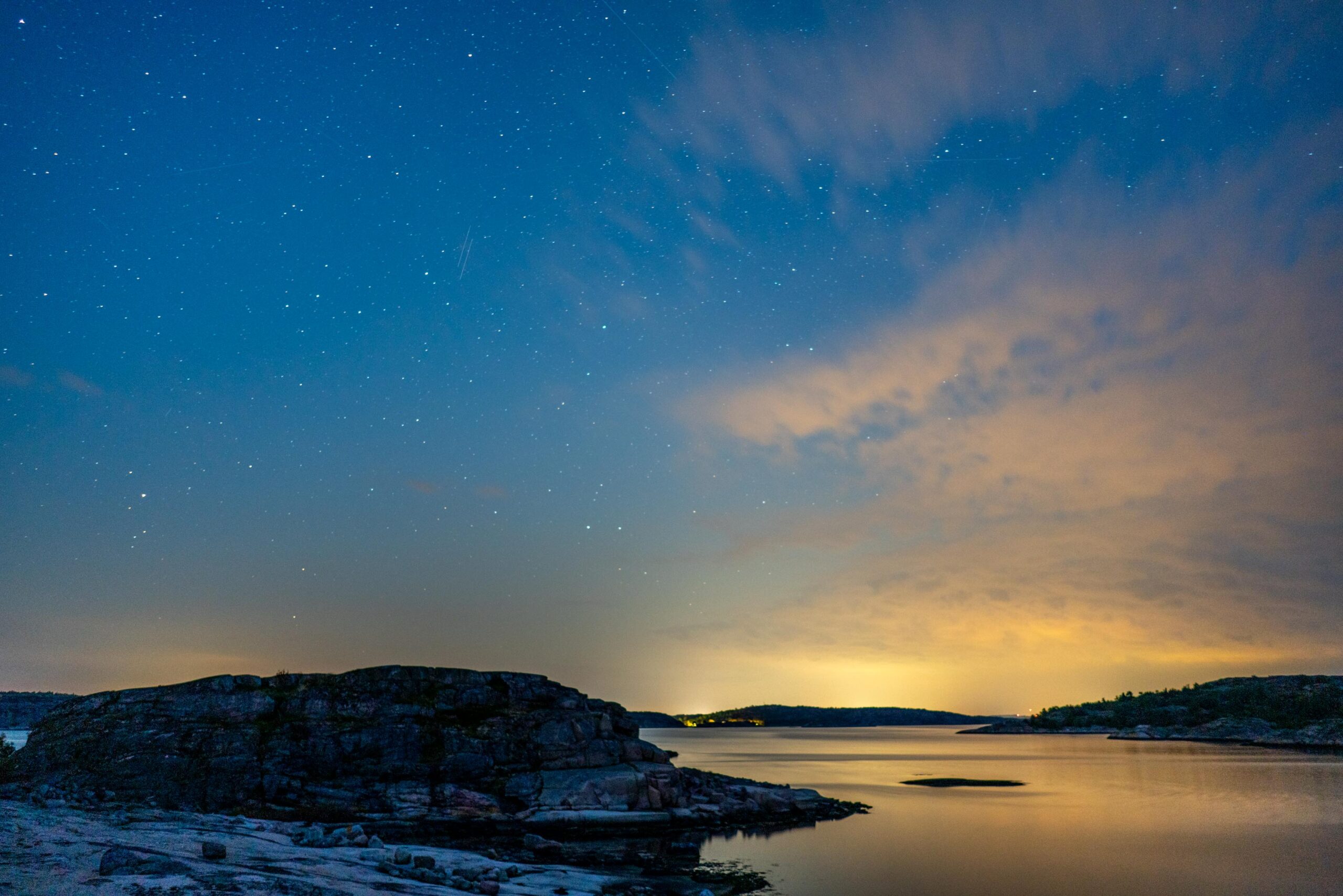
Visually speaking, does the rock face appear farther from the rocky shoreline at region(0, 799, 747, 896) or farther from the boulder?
the boulder

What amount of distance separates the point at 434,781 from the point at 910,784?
67.3 metres

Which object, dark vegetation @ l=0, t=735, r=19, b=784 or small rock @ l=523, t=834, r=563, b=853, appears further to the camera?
dark vegetation @ l=0, t=735, r=19, b=784

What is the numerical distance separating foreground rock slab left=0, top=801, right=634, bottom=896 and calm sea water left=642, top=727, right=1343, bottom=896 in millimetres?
15885

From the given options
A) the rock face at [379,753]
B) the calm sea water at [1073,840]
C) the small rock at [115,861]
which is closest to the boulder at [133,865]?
the small rock at [115,861]

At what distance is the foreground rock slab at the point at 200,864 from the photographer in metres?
15.6

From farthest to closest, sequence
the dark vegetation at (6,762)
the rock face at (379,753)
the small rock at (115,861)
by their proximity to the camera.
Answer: the rock face at (379,753)
the dark vegetation at (6,762)
the small rock at (115,861)

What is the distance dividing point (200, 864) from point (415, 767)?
36.8m

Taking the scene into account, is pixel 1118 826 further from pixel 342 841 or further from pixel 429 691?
pixel 342 841

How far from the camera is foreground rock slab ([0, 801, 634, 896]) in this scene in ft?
51.1

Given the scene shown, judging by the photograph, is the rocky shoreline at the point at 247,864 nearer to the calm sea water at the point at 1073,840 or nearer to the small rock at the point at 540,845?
the small rock at the point at 540,845

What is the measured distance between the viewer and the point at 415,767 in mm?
53031

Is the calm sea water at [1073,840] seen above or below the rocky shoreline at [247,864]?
below

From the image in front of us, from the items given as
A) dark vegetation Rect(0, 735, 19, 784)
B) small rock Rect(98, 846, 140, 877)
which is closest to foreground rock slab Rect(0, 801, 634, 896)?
small rock Rect(98, 846, 140, 877)

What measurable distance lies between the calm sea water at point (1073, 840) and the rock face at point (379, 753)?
34.0 ft
